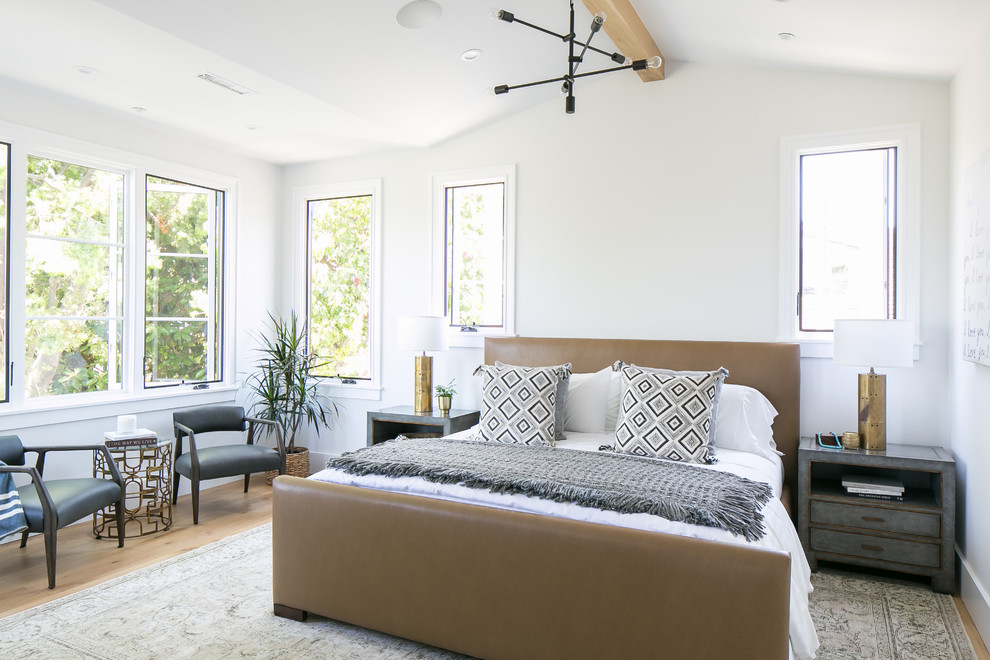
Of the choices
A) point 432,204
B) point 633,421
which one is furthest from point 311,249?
point 633,421

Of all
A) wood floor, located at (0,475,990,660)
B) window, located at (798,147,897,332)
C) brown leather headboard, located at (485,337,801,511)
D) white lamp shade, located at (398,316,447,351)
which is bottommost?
wood floor, located at (0,475,990,660)

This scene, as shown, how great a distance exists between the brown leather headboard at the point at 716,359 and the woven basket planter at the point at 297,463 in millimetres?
1911

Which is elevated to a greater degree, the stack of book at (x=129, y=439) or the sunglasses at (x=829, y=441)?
the sunglasses at (x=829, y=441)

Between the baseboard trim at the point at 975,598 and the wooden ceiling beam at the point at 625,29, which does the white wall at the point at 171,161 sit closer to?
the wooden ceiling beam at the point at 625,29

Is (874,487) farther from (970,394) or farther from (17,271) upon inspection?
(17,271)

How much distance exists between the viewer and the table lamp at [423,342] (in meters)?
4.68

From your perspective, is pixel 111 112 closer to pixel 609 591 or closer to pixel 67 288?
pixel 67 288

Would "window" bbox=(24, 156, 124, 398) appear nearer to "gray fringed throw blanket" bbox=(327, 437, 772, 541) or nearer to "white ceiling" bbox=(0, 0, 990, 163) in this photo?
"white ceiling" bbox=(0, 0, 990, 163)

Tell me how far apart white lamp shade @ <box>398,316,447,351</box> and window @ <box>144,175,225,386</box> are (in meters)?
1.71

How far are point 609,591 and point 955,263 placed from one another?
2.67 metres

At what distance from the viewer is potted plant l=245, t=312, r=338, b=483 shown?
524 cm

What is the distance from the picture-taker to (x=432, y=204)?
17.0 feet

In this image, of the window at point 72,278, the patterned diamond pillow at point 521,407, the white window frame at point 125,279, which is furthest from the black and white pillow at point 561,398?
the window at point 72,278

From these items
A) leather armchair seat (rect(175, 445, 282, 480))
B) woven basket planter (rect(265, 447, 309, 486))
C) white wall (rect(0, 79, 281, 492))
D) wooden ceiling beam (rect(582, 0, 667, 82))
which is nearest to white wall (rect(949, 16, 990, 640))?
wooden ceiling beam (rect(582, 0, 667, 82))
